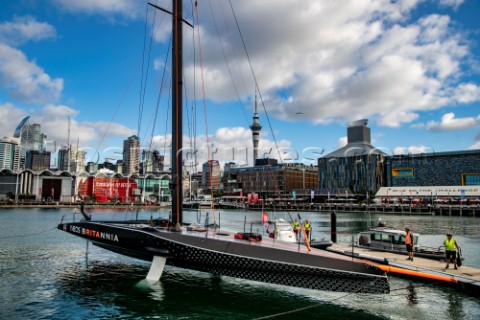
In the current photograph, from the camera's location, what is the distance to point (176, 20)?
16.1m

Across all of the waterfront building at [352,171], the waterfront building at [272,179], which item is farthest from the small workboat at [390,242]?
the waterfront building at [272,179]

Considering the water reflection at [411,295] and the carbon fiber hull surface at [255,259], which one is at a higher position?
the carbon fiber hull surface at [255,259]

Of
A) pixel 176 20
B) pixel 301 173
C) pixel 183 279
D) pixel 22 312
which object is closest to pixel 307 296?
pixel 183 279

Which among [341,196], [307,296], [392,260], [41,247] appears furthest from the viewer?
[341,196]

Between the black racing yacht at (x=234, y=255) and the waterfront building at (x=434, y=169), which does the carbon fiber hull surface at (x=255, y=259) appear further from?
the waterfront building at (x=434, y=169)

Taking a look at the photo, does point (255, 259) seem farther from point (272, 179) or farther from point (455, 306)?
point (272, 179)

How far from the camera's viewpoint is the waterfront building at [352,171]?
13725 centimetres

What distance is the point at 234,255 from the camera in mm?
11266

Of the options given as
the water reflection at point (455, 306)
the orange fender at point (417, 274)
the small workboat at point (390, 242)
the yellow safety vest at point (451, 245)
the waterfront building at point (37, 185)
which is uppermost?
the waterfront building at point (37, 185)

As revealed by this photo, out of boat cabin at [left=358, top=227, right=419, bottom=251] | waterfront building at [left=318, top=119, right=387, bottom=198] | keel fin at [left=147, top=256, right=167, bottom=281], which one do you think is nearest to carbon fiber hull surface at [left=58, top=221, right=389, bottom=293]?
keel fin at [left=147, top=256, right=167, bottom=281]

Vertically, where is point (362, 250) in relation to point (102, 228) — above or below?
below

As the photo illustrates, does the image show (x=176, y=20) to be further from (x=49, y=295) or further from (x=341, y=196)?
(x=341, y=196)

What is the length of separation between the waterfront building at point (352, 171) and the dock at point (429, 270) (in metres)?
116

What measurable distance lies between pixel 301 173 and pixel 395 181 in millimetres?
63640
